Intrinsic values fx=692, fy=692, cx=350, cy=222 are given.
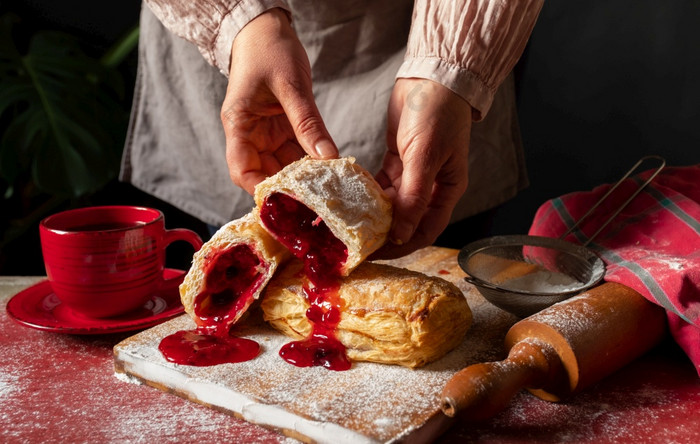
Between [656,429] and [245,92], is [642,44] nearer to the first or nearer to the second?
[245,92]

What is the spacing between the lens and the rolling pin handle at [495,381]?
1.04 m

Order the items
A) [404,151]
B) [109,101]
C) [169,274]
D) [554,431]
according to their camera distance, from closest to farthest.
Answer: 1. [554,431]
2. [404,151]
3. [169,274]
4. [109,101]

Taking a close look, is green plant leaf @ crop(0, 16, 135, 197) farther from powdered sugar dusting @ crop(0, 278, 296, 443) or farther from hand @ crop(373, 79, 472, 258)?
hand @ crop(373, 79, 472, 258)

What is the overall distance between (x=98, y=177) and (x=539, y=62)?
2.06 m

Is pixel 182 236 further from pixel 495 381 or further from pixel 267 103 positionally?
pixel 495 381

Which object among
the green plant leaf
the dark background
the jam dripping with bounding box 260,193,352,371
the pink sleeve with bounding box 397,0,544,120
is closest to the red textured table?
the jam dripping with bounding box 260,193,352,371

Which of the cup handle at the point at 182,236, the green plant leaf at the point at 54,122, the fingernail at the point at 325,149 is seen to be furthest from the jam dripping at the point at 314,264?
the green plant leaf at the point at 54,122

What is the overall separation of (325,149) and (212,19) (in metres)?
0.53

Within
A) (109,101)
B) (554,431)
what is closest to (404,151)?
(554,431)

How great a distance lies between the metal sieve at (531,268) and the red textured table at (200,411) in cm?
22

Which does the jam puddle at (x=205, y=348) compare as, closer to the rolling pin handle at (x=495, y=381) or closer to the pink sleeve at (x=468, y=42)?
the rolling pin handle at (x=495, y=381)

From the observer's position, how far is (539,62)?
3279mm

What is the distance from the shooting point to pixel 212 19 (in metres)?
1.73

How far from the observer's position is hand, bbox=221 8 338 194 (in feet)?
4.92
